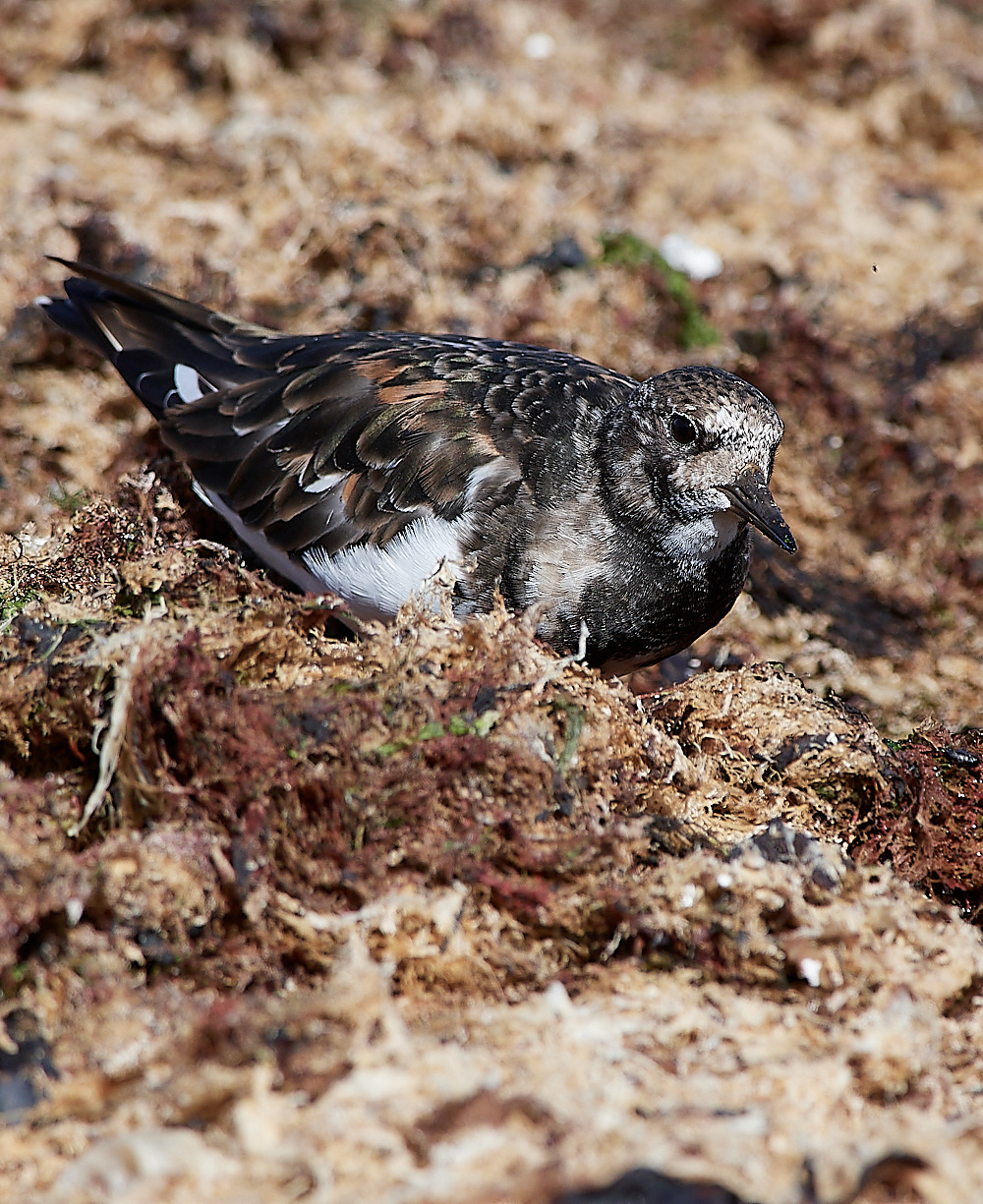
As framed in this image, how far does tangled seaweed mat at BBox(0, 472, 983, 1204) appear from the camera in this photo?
223 cm

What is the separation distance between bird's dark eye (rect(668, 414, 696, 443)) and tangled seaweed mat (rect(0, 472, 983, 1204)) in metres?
0.96

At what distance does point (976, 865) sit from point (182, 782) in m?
2.13

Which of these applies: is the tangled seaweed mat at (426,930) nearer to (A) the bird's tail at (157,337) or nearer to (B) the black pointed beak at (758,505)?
(B) the black pointed beak at (758,505)

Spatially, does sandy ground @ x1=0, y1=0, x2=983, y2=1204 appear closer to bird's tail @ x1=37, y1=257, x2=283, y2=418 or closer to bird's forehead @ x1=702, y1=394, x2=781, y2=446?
bird's tail @ x1=37, y1=257, x2=283, y2=418

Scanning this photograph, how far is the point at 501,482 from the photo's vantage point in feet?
13.1

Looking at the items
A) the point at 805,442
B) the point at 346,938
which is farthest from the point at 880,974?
the point at 805,442

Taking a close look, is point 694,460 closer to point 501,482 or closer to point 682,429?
point 682,429

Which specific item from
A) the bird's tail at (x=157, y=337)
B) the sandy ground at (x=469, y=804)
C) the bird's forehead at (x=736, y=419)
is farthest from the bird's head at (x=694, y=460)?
the bird's tail at (x=157, y=337)

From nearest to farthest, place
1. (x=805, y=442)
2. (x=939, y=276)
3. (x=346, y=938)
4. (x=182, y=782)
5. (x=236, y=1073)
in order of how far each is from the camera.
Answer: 1. (x=236, y=1073)
2. (x=346, y=938)
3. (x=182, y=782)
4. (x=805, y=442)
5. (x=939, y=276)

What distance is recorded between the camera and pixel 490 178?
724 centimetres

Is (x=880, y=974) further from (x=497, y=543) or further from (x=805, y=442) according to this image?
(x=805, y=442)

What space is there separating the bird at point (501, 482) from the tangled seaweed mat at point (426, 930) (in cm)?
56

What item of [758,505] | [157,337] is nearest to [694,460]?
[758,505]

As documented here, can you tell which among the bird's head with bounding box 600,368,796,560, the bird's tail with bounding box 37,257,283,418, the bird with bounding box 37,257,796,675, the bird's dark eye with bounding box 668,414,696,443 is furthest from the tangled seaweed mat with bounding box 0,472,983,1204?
the bird's tail with bounding box 37,257,283,418
